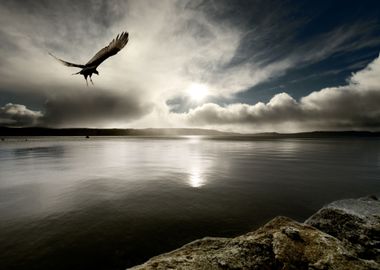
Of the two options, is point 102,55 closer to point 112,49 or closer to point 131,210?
point 112,49

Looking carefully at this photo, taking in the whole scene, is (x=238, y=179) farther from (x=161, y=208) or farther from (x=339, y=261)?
(x=339, y=261)

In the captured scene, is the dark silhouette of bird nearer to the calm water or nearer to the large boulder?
the calm water

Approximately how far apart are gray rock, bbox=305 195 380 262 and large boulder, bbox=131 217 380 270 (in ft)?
4.31

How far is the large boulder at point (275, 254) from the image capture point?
396cm

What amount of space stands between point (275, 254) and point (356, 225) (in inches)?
154

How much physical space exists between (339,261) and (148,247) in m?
5.76

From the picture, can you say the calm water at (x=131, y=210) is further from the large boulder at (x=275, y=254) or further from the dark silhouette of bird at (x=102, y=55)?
the dark silhouette of bird at (x=102, y=55)

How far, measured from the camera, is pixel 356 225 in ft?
20.6

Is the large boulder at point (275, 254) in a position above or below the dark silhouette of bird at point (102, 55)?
below

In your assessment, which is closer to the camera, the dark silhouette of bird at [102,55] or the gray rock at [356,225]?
the gray rock at [356,225]

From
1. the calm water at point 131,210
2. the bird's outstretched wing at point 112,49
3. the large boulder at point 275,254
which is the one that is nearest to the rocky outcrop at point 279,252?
the large boulder at point 275,254

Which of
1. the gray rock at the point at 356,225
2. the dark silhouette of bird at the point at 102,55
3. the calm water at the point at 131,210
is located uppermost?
the dark silhouette of bird at the point at 102,55

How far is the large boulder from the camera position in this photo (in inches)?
156

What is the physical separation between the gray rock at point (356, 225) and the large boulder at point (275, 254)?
1315mm
